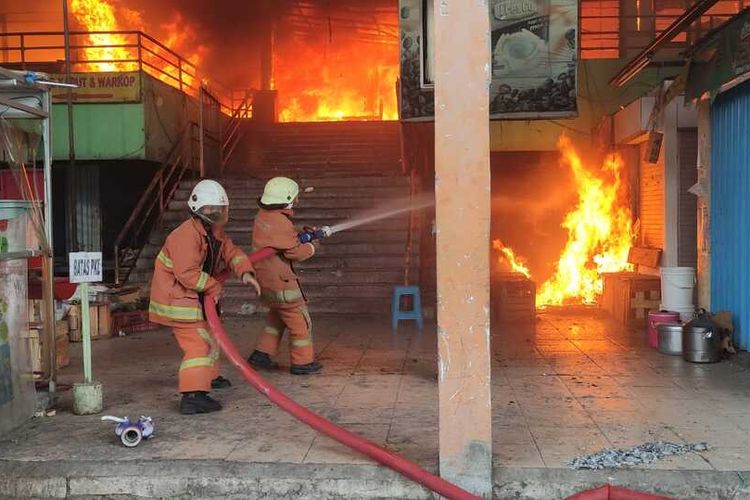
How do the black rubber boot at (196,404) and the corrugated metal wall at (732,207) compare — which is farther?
the corrugated metal wall at (732,207)

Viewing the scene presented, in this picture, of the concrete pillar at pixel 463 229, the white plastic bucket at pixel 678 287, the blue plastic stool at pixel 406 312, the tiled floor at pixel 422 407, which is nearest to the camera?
the concrete pillar at pixel 463 229

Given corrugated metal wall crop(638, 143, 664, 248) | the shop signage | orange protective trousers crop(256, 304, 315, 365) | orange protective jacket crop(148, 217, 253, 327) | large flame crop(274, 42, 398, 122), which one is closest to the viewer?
orange protective jacket crop(148, 217, 253, 327)

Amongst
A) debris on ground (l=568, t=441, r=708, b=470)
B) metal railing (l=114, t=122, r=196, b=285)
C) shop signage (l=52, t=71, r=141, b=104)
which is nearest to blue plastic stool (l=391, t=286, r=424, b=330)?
debris on ground (l=568, t=441, r=708, b=470)

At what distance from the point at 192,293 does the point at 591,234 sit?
28.2ft

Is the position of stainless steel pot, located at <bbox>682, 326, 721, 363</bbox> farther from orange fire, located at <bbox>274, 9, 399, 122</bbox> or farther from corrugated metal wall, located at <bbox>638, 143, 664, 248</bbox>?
orange fire, located at <bbox>274, 9, 399, 122</bbox>

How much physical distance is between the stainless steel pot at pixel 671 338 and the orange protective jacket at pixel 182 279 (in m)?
4.88

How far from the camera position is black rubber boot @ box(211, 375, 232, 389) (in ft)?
20.6

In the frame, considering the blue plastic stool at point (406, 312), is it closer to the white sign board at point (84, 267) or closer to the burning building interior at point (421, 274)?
the burning building interior at point (421, 274)

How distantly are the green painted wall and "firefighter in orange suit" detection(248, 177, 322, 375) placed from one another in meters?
6.85

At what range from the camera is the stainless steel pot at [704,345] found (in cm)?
672

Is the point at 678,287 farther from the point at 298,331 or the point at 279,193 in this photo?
the point at 279,193

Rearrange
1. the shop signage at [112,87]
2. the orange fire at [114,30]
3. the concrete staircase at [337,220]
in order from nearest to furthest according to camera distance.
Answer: the concrete staircase at [337,220], the shop signage at [112,87], the orange fire at [114,30]

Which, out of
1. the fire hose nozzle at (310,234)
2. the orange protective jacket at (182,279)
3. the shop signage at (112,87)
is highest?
the shop signage at (112,87)

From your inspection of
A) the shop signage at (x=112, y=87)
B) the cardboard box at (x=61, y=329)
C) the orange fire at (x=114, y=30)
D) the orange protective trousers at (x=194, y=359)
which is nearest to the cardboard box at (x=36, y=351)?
the cardboard box at (x=61, y=329)
